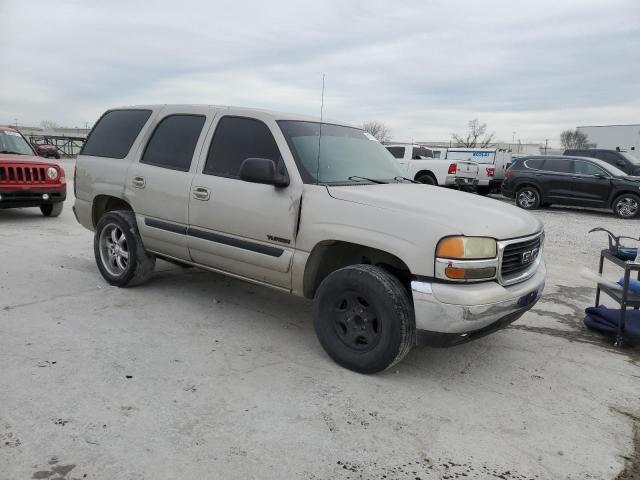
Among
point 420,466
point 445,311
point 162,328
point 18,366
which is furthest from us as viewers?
point 162,328

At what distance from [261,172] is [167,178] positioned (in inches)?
54.8

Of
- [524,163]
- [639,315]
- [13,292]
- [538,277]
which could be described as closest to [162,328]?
[13,292]

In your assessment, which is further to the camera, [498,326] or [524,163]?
[524,163]

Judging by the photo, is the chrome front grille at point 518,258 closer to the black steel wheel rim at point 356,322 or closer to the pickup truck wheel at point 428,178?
the black steel wheel rim at point 356,322

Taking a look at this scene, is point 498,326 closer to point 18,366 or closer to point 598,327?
point 598,327

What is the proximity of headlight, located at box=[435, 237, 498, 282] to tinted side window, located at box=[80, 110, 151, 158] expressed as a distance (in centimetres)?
347

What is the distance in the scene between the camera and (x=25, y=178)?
9.19 m

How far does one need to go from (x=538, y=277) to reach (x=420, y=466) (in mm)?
1937

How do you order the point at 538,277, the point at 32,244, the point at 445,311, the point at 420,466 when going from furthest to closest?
the point at 32,244, the point at 538,277, the point at 445,311, the point at 420,466

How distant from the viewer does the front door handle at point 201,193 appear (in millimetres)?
4422

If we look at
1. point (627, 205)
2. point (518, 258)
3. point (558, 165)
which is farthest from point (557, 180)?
point (518, 258)

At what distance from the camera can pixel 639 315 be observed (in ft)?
14.9

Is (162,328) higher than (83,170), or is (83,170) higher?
(83,170)

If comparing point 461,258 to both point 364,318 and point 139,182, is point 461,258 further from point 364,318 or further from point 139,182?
point 139,182
